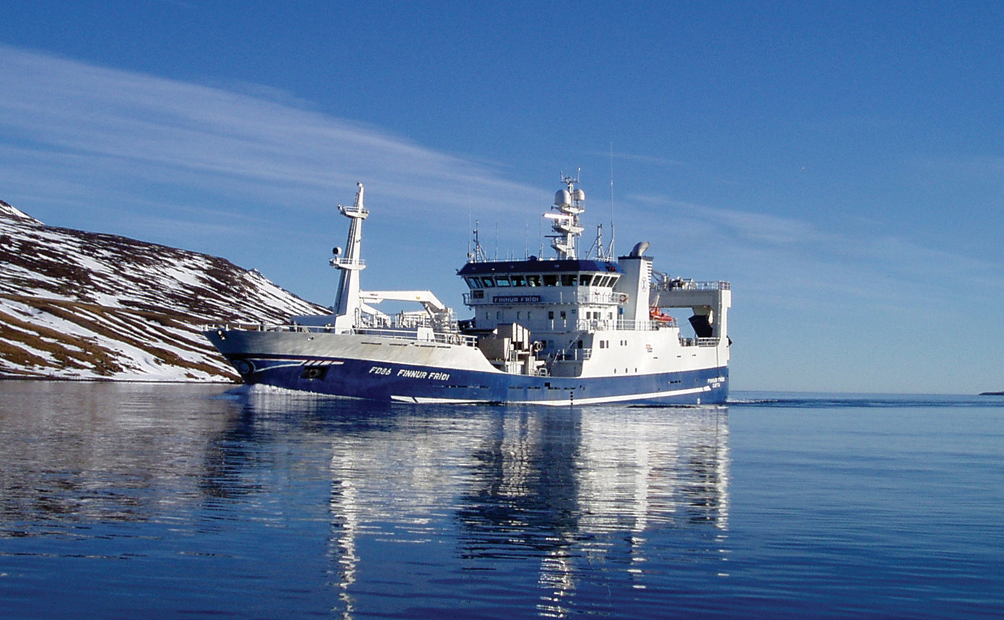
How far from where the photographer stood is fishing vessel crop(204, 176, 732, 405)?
5784 cm

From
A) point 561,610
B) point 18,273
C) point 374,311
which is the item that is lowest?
point 561,610

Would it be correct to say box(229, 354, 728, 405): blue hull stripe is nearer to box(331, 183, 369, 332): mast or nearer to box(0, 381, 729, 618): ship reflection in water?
box(331, 183, 369, 332): mast

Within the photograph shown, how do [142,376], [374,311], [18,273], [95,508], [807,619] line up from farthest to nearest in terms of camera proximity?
[18,273], [142,376], [374,311], [95,508], [807,619]

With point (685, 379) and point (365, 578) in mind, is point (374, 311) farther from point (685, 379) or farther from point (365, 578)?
point (365, 578)

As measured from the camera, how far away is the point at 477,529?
1738 centimetres

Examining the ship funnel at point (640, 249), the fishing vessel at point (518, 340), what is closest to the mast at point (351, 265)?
the fishing vessel at point (518, 340)

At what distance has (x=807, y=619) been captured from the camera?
12109 mm

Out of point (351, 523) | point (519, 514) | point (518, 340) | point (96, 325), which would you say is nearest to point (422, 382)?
point (518, 340)

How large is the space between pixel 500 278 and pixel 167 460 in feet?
146

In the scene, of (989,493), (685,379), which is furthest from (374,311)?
(989,493)

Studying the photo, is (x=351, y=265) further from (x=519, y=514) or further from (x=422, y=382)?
(x=519, y=514)

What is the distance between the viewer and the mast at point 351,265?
61997 mm

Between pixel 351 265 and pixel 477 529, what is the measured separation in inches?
1815

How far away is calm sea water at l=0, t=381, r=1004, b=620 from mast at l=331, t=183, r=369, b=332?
26.2 metres
